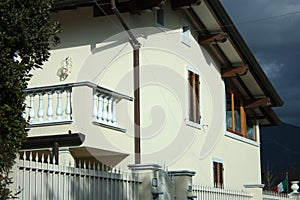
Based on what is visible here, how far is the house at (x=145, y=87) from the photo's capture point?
13.5m

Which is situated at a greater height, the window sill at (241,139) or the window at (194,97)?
the window at (194,97)

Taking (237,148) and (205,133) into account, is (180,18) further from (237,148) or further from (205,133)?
(237,148)

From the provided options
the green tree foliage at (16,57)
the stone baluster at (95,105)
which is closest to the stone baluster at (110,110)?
the stone baluster at (95,105)

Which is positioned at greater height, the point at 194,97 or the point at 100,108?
the point at 194,97

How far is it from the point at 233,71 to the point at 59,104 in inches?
335

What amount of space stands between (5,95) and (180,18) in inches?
464

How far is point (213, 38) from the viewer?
19.0m

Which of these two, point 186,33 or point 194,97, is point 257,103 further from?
point 186,33

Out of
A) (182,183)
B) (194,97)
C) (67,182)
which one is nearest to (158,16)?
(194,97)

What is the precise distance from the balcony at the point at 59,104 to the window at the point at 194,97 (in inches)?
181

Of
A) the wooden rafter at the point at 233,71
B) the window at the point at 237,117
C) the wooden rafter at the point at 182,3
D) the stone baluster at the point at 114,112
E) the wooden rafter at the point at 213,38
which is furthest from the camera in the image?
the window at the point at 237,117

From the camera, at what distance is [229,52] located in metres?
20.1

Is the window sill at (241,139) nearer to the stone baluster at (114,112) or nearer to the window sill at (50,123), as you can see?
the stone baluster at (114,112)

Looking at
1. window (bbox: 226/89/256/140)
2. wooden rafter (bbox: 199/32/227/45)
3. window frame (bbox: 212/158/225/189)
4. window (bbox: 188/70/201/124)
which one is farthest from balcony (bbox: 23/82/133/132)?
window (bbox: 226/89/256/140)
